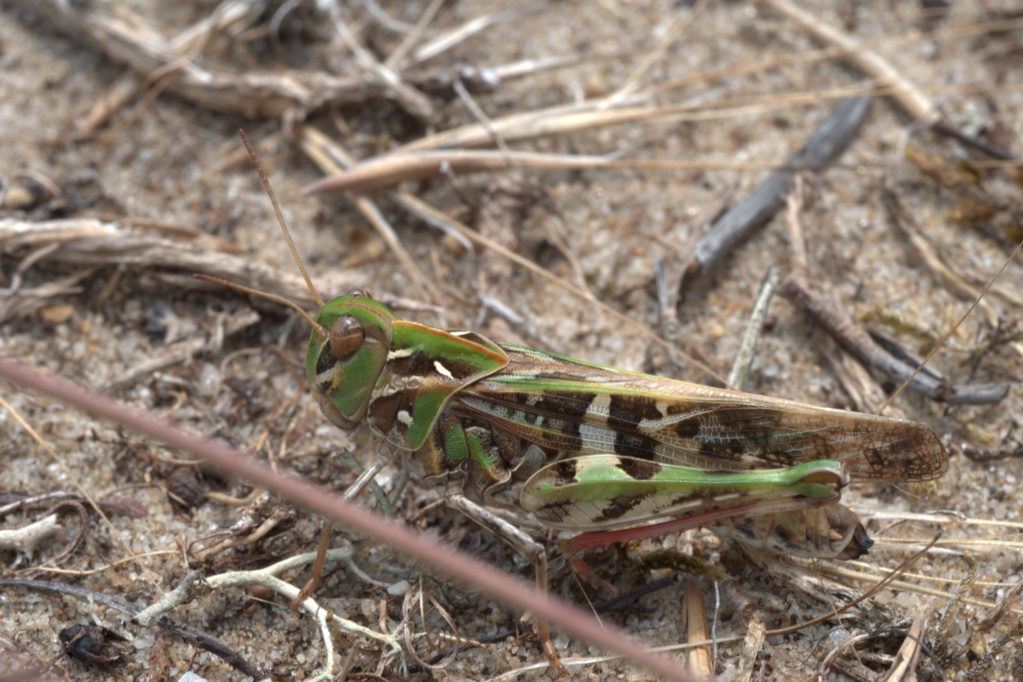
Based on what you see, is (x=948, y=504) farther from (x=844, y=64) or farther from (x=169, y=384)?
(x=169, y=384)

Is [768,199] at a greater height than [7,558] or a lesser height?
greater

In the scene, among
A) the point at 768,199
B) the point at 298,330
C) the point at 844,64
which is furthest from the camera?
the point at 844,64

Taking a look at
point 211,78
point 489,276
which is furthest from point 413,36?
point 489,276

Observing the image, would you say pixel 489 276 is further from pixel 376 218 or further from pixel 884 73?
pixel 884 73

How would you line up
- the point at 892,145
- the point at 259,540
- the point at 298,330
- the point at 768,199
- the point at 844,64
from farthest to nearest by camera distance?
the point at 844,64
the point at 892,145
the point at 768,199
the point at 298,330
the point at 259,540

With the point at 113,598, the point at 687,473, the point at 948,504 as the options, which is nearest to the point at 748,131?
the point at 948,504

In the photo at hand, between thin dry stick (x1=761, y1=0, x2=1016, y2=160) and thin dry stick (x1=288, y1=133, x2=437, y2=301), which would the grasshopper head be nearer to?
thin dry stick (x1=288, y1=133, x2=437, y2=301)

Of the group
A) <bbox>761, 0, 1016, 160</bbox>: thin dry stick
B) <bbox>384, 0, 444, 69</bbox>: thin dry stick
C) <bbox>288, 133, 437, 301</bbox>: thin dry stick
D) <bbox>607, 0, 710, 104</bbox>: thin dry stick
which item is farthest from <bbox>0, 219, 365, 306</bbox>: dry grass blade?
<bbox>761, 0, 1016, 160</bbox>: thin dry stick

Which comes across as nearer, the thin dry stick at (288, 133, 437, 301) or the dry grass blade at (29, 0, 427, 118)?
the thin dry stick at (288, 133, 437, 301)
